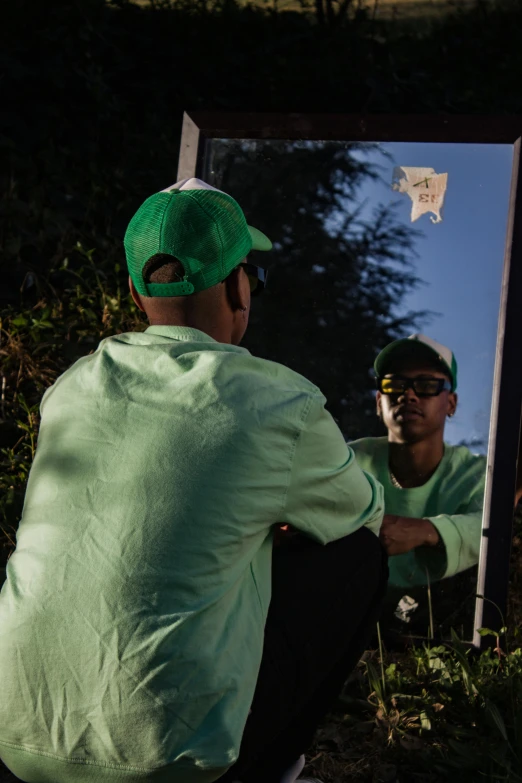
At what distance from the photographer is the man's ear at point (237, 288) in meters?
2.00

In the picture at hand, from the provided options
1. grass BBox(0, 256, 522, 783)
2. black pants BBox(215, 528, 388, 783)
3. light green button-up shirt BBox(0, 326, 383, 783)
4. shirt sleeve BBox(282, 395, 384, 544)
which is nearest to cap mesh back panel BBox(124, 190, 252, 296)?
light green button-up shirt BBox(0, 326, 383, 783)

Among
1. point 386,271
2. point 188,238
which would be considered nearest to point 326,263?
point 386,271

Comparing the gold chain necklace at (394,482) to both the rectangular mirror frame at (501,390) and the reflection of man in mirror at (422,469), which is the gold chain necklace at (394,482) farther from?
the rectangular mirror frame at (501,390)

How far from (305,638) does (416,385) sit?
3.96 feet

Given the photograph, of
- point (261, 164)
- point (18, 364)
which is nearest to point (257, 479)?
point (261, 164)

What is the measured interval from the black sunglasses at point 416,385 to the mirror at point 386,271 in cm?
5

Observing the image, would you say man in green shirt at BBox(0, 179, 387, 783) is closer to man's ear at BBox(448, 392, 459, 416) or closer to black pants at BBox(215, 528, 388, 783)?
black pants at BBox(215, 528, 388, 783)

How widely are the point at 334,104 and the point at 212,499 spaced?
11.8ft

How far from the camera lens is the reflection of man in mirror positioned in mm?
2875

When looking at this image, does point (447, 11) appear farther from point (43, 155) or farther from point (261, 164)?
point (261, 164)

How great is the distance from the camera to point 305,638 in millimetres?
1961

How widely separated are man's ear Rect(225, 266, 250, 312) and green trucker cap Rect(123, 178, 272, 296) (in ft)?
0.09

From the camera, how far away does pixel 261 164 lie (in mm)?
3184

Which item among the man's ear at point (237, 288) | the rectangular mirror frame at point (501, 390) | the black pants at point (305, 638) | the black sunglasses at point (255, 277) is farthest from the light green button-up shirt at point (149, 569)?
the rectangular mirror frame at point (501, 390)
